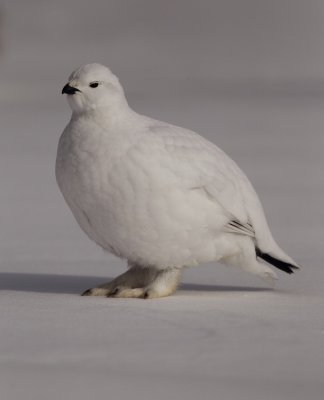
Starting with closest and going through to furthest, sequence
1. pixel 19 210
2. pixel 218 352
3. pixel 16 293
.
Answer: pixel 218 352 → pixel 16 293 → pixel 19 210

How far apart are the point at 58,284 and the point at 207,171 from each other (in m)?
0.91

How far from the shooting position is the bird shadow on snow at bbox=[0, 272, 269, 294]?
18.1 feet

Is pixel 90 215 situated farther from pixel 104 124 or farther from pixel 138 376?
pixel 138 376

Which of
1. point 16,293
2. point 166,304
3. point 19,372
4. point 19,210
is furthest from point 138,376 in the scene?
point 19,210

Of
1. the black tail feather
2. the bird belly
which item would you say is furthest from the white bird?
the black tail feather

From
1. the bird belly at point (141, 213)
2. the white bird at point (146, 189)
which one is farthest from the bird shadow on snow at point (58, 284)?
the bird belly at point (141, 213)

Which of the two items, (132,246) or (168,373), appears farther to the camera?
(132,246)

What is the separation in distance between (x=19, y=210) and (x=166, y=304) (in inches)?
109

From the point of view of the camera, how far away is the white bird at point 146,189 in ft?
16.5

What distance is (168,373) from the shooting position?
4.07 metres

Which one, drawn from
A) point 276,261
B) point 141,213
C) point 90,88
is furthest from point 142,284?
point 90,88

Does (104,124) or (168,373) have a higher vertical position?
(104,124)

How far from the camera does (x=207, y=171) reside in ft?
17.0

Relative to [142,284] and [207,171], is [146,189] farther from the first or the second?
[142,284]
